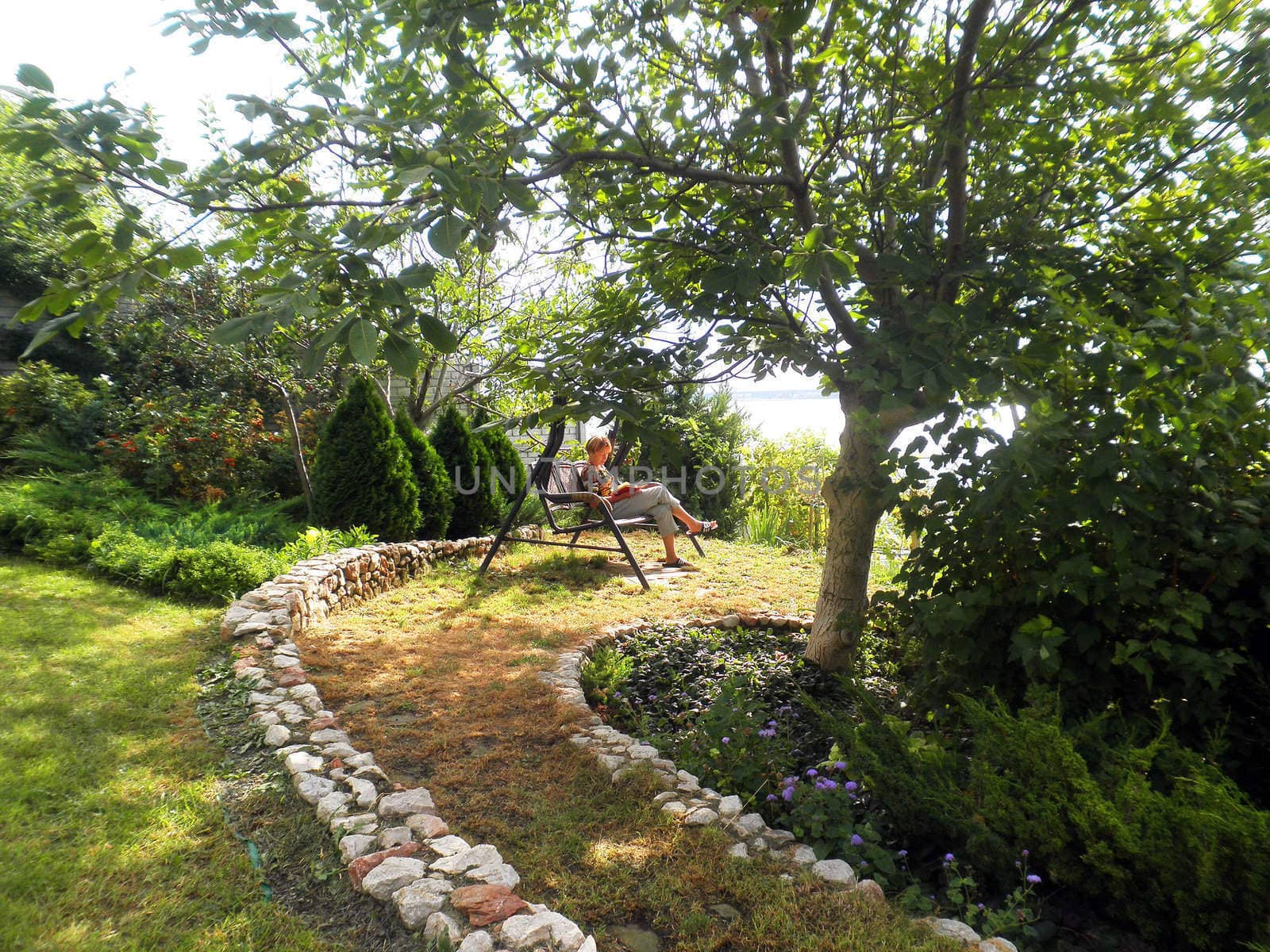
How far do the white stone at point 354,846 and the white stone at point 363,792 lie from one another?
19 centimetres

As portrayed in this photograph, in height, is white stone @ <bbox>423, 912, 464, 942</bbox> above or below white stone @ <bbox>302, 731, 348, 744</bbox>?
below

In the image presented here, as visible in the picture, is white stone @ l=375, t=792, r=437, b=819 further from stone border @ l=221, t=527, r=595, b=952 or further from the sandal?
the sandal

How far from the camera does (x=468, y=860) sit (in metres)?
1.95

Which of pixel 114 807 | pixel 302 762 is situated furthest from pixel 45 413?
pixel 302 762

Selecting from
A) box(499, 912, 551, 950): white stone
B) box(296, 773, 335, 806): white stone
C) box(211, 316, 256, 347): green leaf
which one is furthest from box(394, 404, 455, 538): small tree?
box(211, 316, 256, 347): green leaf

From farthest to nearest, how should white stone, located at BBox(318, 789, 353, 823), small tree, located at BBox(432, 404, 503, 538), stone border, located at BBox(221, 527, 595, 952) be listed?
1. small tree, located at BBox(432, 404, 503, 538)
2. white stone, located at BBox(318, 789, 353, 823)
3. stone border, located at BBox(221, 527, 595, 952)

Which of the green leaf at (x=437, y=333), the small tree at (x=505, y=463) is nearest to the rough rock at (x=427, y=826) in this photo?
the green leaf at (x=437, y=333)

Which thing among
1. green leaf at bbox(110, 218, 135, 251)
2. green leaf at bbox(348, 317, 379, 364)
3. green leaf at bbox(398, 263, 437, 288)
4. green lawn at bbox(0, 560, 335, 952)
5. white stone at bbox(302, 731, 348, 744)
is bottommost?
green lawn at bbox(0, 560, 335, 952)

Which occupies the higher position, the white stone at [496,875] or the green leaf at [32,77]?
the green leaf at [32,77]

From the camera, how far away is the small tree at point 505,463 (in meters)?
8.09

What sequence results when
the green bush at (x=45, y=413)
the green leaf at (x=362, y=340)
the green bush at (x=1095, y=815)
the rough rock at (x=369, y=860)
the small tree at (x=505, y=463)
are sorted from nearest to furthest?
the green leaf at (x=362, y=340) < the green bush at (x=1095, y=815) < the rough rock at (x=369, y=860) < the green bush at (x=45, y=413) < the small tree at (x=505, y=463)

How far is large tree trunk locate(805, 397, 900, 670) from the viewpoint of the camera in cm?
350

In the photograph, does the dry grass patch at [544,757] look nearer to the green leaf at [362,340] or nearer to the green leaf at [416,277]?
the green leaf at [362,340]

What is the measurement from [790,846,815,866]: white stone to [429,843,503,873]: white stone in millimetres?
818
